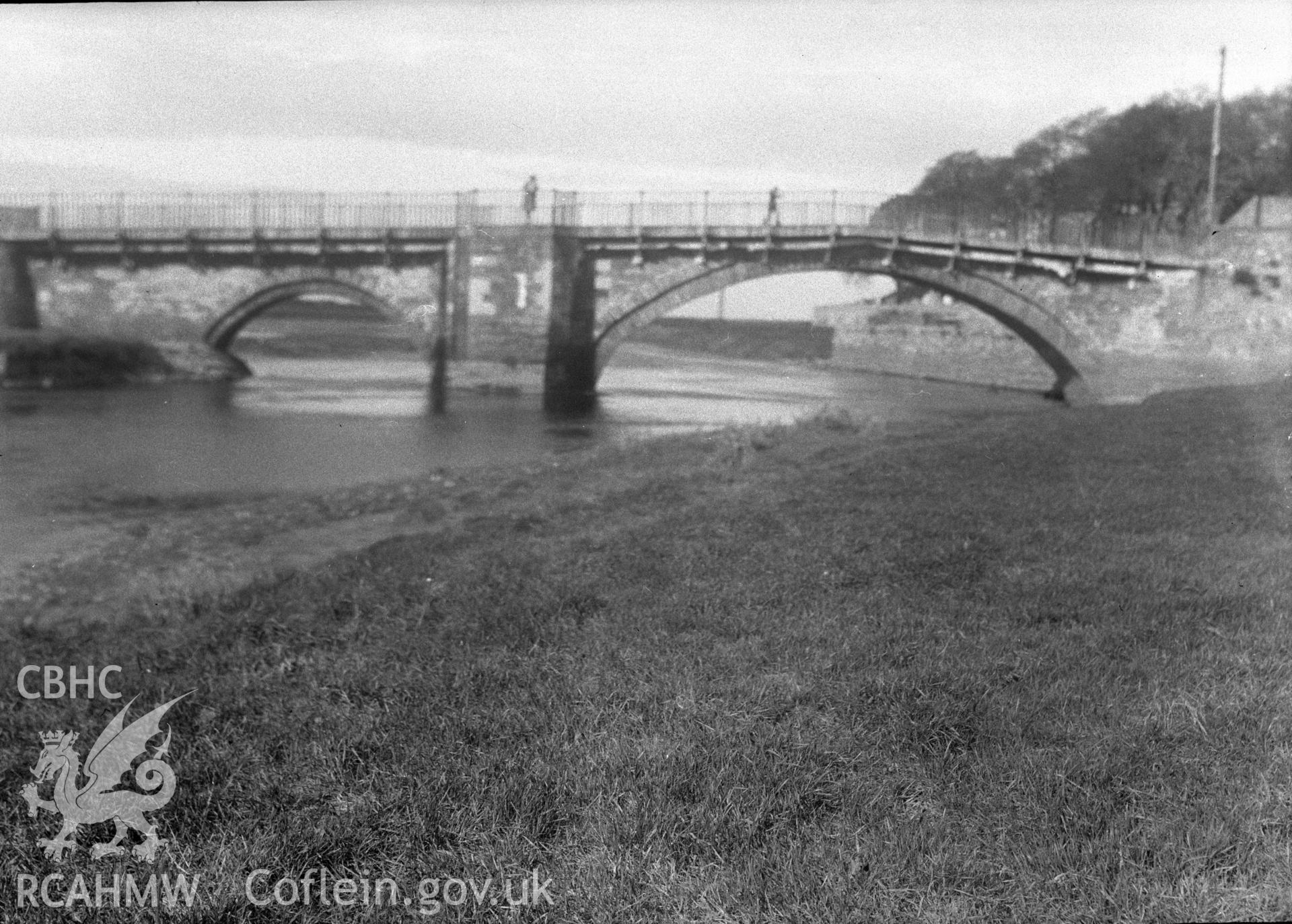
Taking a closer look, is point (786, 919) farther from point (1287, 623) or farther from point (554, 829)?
point (1287, 623)

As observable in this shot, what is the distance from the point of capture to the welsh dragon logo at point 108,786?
133 inches

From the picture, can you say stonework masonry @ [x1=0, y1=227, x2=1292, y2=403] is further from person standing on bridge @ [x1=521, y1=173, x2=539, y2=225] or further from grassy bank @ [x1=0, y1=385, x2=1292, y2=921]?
grassy bank @ [x1=0, y1=385, x2=1292, y2=921]

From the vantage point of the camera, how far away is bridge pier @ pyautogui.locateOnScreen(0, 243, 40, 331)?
487 inches

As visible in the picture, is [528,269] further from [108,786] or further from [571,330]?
[108,786]

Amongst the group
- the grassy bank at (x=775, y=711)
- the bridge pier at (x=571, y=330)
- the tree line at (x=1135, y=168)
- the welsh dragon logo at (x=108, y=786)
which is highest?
the tree line at (x=1135, y=168)

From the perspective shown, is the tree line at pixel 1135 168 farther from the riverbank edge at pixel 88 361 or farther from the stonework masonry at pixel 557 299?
the riverbank edge at pixel 88 361

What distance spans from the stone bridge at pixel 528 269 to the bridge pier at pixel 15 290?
3 cm

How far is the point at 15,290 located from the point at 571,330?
8457 millimetres

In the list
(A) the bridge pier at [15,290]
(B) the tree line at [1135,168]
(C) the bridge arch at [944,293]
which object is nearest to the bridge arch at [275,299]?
(C) the bridge arch at [944,293]

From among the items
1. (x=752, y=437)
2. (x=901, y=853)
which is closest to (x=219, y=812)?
(x=901, y=853)

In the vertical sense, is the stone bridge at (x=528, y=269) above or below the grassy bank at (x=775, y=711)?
above

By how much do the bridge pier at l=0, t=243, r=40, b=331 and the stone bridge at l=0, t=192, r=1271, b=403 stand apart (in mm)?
31

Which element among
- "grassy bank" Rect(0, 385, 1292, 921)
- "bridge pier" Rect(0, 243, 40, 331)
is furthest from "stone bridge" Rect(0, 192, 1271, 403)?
"grassy bank" Rect(0, 385, 1292, 921)

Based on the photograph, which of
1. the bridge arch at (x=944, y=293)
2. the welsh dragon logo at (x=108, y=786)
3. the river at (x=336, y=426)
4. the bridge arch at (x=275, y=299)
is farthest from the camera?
the bridge arch at (x=275, y=299)
